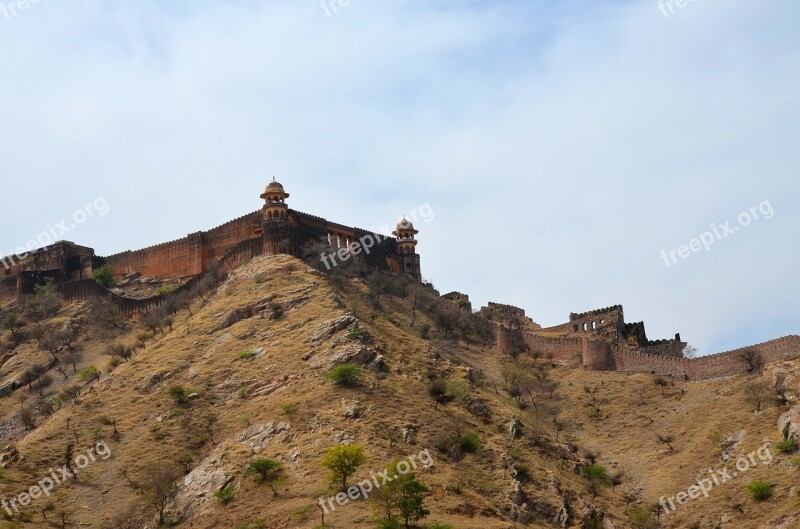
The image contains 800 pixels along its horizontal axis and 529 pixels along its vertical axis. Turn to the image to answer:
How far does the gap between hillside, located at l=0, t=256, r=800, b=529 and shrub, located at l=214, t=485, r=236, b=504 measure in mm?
168

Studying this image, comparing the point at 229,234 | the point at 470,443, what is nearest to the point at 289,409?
the point at 470,443

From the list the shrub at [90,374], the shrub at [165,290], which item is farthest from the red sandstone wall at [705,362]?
the shrub at [90,374]

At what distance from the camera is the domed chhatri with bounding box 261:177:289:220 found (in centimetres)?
7725

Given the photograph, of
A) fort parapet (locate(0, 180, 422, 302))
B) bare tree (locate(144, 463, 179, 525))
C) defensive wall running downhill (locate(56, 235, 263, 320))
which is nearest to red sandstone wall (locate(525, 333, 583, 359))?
fort parapet (locate(0, 180, 422, 302))

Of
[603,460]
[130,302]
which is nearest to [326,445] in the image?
[603,460]

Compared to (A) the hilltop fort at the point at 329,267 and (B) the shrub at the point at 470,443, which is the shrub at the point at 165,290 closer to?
(A) the hilltop fort at the point at 329,267

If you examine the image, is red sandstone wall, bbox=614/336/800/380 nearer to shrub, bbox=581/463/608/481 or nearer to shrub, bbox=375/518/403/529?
shrub, bbox=581/463/608/481

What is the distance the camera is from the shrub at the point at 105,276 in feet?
276

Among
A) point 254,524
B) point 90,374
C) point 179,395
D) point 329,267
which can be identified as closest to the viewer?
point 254,524

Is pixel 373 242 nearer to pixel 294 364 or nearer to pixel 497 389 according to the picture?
pixel 497 389
